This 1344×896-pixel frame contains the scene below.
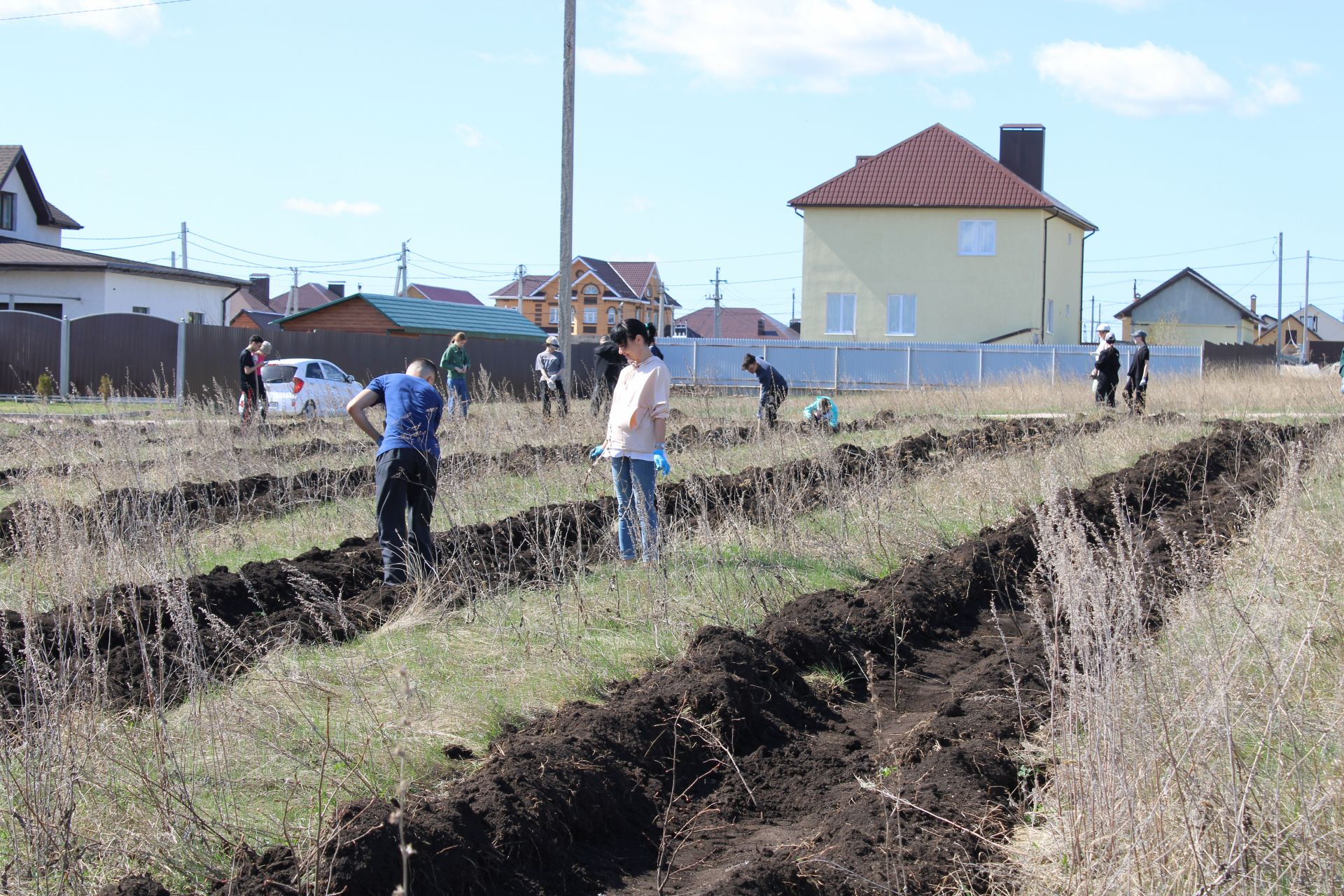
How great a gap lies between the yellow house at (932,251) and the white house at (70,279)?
63.3ft

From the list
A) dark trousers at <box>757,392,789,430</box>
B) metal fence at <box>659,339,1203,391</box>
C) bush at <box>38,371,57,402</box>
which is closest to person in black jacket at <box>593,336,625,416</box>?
dark trousers at <box>757,392,789,430</box>

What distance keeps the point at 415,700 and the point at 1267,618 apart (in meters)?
3.26

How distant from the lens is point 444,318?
1542 inches

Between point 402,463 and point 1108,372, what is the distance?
570 inches

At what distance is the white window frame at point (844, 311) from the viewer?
40375 mm

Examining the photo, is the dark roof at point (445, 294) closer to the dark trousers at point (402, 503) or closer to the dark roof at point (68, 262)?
the dark roof at point (68, 262)

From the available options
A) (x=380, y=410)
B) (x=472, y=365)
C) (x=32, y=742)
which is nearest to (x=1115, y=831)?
(x=32, y=742)

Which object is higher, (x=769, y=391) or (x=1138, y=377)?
(x=1138, y=377)

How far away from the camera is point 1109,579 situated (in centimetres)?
498

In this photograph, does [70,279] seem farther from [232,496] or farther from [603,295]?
[603,295]

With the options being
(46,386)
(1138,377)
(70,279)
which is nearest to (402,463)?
(1138,377)

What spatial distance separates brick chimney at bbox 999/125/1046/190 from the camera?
138ft

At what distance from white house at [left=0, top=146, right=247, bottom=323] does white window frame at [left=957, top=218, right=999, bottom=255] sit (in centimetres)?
2324

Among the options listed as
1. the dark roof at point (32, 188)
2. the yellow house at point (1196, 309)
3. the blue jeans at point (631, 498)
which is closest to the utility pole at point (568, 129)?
the blue jeans at point (631, 498)
